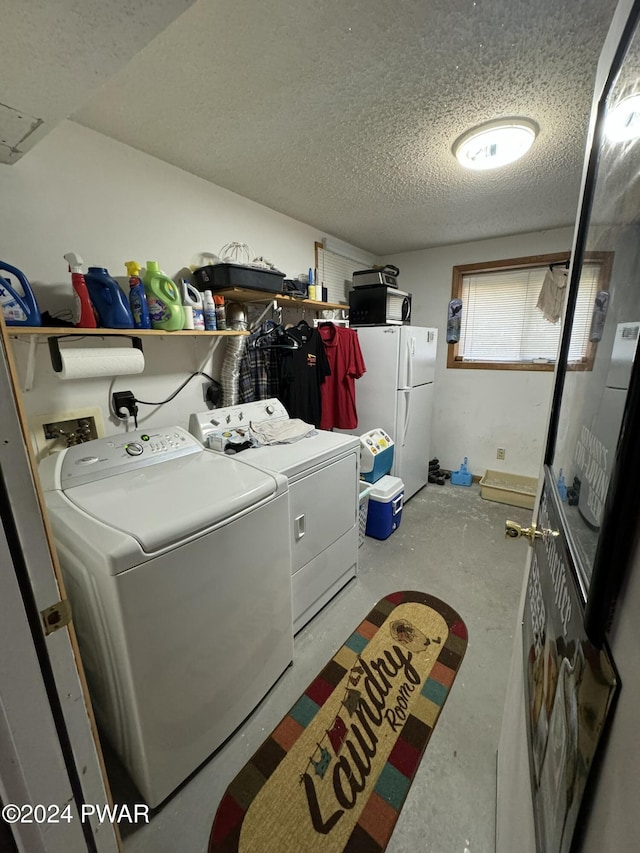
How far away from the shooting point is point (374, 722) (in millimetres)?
1391

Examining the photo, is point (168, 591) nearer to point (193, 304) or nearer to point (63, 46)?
point (193, 304)

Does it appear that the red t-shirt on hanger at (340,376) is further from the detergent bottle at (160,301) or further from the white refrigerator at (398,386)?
the detergent bottle at (160,301)

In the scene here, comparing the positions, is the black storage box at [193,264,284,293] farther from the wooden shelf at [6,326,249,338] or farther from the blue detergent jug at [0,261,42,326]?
the blue detergent jug at [0,261,42,326]

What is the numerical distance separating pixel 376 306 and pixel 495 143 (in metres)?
1.38

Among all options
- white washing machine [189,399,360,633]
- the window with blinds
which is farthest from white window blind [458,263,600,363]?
white washing machine [189,399,360,633]

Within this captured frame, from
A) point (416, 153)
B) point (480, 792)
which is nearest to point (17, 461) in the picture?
point (480, 792)

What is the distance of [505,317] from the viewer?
3307 millimetres

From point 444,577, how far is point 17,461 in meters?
2.30

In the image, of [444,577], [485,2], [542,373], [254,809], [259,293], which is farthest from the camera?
[542,373]

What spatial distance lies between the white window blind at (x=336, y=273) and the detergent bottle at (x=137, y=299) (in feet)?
5.53

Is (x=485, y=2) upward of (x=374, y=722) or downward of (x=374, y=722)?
upward

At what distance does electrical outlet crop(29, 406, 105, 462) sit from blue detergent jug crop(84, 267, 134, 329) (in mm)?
451

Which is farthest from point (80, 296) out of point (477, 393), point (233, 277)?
point (477, 393)

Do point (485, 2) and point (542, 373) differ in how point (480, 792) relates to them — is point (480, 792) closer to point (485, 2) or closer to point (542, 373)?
point (485, 2)
